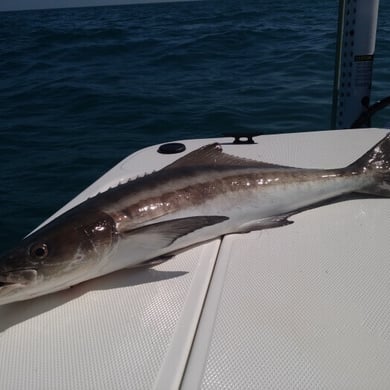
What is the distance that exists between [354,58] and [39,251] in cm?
342

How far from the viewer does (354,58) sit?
4.00 meters

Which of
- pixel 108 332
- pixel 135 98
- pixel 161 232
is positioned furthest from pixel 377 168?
pixel 135 98

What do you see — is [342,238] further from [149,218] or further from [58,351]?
[58,351]

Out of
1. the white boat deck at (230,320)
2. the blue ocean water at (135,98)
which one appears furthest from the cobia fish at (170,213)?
the blue ocean water at (135,98)

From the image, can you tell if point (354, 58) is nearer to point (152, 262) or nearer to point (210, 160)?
point (210, 160)

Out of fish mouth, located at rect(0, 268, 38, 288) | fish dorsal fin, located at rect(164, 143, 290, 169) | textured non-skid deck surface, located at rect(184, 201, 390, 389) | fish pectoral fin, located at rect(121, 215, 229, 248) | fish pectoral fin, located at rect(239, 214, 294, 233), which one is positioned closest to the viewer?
textured non-skid deck surface, located at rect(184, 201, 390, 389)

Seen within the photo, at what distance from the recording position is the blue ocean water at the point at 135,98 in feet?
21.7

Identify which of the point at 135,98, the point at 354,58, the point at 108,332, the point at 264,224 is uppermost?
the point at 354,58

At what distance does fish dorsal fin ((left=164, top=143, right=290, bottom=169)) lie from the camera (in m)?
2.59

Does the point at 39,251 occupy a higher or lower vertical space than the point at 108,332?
higher

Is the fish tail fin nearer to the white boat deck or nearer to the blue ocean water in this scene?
the white boat deck

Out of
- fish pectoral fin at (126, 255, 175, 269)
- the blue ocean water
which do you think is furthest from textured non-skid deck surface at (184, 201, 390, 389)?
the blue ocean water

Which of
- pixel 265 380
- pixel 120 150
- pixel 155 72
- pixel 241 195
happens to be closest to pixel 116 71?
pixel 155 72

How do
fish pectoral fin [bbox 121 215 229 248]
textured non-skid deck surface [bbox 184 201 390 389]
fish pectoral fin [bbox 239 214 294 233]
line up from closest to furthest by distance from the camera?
textured non-skid deck surface [bbox 184 201 390 389] < fish pectoral fin [bbox 121 215 229 248] < fish pectoral fin [bbox 239 214 294 233]
